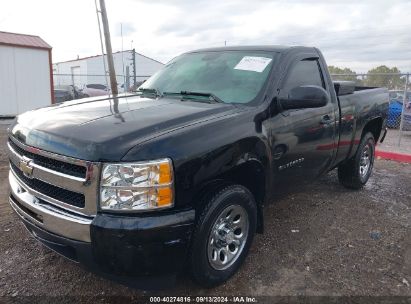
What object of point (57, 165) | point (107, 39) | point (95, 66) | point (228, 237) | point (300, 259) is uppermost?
point (95, 66)

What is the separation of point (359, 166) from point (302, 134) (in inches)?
84.4

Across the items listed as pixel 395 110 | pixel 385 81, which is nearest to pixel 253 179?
pixel 385 81

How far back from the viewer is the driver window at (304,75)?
383 cm

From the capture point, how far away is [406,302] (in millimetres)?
3033

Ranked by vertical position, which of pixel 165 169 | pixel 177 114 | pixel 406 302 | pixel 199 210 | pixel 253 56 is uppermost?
pixel 253 56

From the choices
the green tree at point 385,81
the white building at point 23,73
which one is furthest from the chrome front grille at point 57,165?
the white building at point 23,73

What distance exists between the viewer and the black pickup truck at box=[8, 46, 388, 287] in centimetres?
246

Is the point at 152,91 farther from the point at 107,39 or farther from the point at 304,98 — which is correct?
the point at 107,39

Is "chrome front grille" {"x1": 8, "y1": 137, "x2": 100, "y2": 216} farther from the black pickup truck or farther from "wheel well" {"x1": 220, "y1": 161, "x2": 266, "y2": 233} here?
"wheel well" {"x1": 220, "y1": 161, "x2": 266, "y2": 233}

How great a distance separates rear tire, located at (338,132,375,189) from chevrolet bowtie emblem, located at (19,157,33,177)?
4.09 meters

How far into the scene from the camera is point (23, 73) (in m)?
14.4

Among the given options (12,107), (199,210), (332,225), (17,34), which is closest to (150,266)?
(199,210)

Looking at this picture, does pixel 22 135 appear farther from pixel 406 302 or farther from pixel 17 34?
pixel 17 34

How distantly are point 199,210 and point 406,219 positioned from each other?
3.11 m
